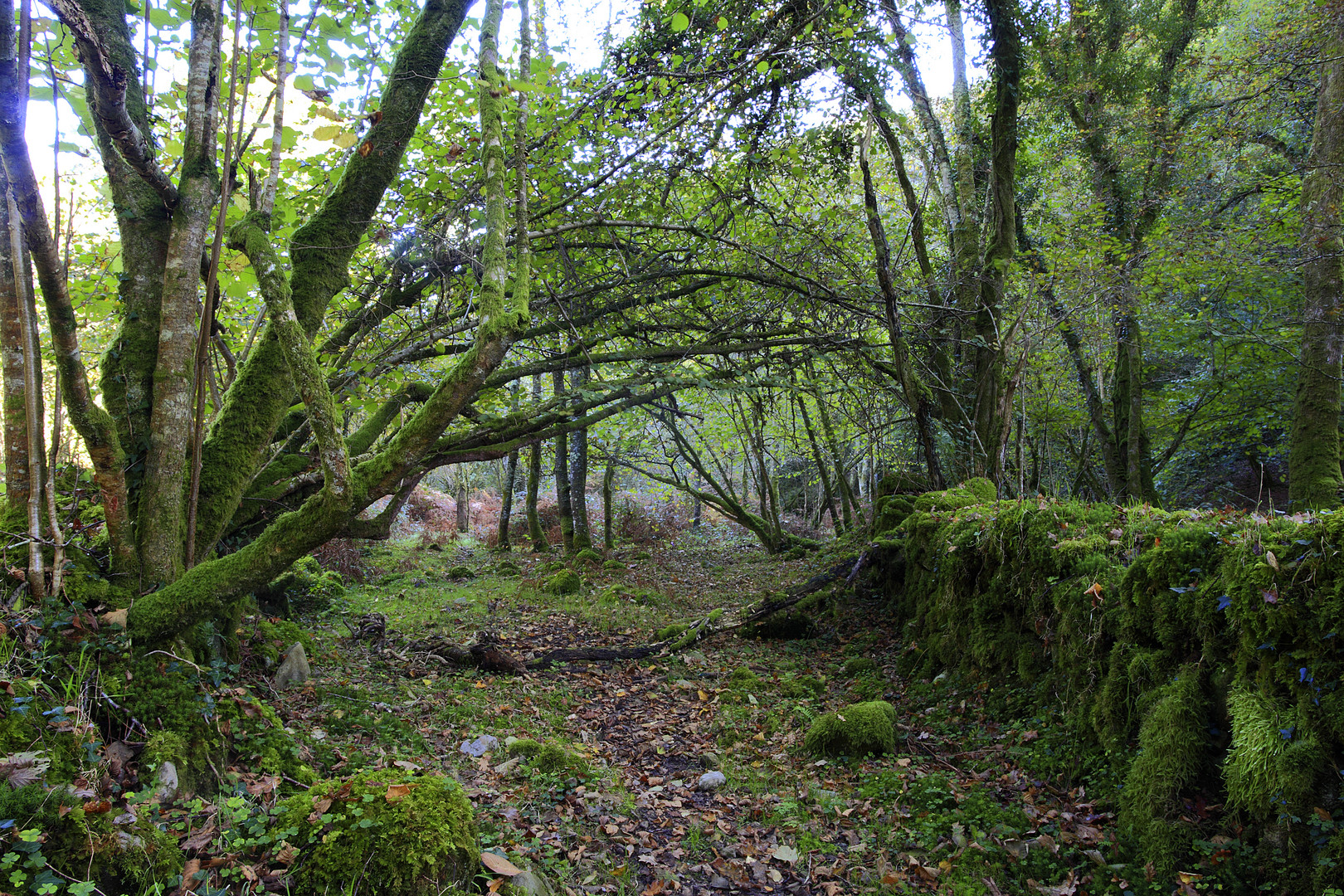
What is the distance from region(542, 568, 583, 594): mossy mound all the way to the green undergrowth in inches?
255

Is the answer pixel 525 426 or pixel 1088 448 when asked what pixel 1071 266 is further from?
pixel 525 426

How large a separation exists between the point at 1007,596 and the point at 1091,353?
8.32 meters

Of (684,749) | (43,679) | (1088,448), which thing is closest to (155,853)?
(43,679)

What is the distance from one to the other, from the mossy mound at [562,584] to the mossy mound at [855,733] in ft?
19.2

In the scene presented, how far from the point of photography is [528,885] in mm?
2777

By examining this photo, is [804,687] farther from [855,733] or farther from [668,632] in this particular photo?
[668,632]

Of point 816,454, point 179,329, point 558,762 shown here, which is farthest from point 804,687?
point 816,454

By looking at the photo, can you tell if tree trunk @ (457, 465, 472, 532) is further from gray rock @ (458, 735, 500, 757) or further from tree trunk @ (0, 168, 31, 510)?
tree trunk @ (0, 168, 31, 510)

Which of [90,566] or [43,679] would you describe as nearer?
[43,679]

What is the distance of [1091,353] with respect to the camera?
36.9 ft

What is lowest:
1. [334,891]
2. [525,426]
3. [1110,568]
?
[334,891]

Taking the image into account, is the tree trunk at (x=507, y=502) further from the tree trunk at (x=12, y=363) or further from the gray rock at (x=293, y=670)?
the tree trunk at (x=12, y=363)

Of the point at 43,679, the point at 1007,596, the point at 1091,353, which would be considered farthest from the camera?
the point at 1091,353

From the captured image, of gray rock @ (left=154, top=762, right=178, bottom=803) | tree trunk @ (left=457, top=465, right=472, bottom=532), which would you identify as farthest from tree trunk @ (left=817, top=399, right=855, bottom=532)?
tree trunk @ (left=457, top=465, right=472, bottom=532)
